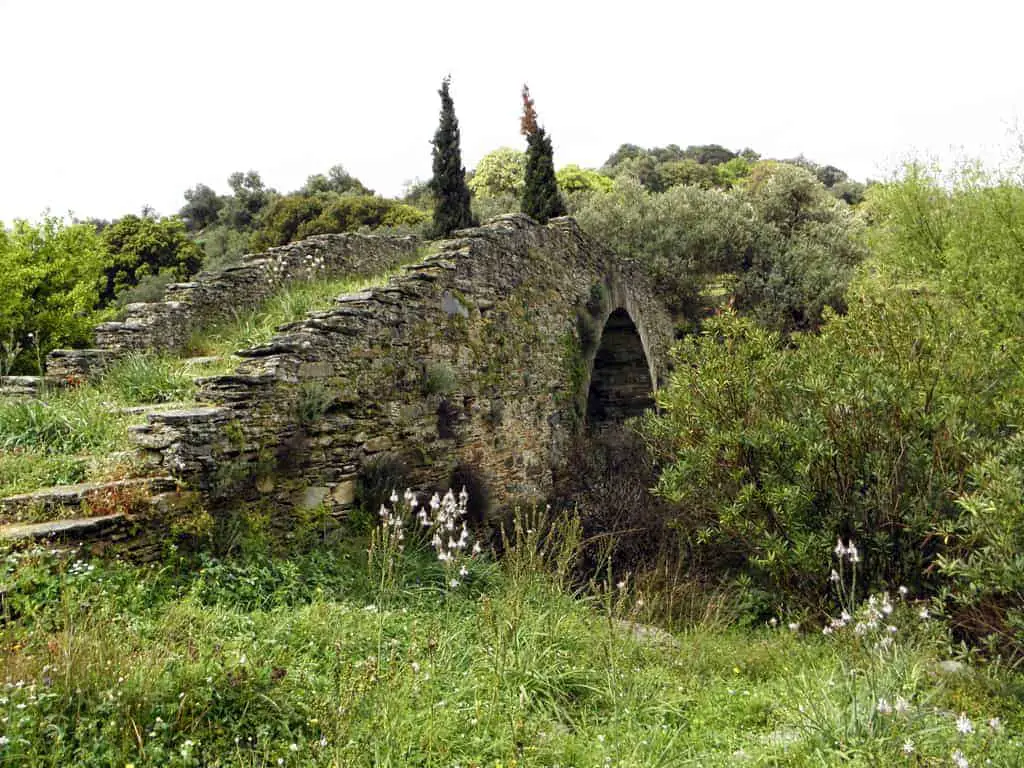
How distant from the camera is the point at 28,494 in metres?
4.09

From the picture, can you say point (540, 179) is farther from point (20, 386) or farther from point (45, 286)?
point (20, 386)

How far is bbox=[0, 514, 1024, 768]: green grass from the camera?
8.58 feet

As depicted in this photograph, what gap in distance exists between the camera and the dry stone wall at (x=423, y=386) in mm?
4797

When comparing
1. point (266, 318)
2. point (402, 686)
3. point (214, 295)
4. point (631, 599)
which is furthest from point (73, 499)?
point (214, 295)

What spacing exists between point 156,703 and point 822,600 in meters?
4.94

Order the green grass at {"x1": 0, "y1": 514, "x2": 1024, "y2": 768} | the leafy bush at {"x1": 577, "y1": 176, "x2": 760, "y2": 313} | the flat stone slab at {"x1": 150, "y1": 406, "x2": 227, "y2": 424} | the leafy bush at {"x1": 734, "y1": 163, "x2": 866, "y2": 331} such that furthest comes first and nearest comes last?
the leafy bush at {"x1": 577, "y1": 176, "x2": 760, "y2": 313}
the leafy bush at {"x1": 734, "y1": 163, "x2": 866, "y2": 331}
the flat stone slab at {"x1": 150, "y1": 406, "x2": 227, "y2": 424}
the green grass at {"x1": 0, "y1": 514, "x2": 1024, "y2": 768}

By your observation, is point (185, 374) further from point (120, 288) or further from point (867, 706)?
point (120, 288)

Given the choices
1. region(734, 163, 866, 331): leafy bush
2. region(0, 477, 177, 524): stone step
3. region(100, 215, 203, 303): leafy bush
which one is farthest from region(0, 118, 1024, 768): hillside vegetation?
region(100, 215, 203, 303): leafy bush

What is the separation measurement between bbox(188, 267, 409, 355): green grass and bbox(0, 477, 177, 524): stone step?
2.86 meters

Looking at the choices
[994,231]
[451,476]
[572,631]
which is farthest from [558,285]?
[994,231]

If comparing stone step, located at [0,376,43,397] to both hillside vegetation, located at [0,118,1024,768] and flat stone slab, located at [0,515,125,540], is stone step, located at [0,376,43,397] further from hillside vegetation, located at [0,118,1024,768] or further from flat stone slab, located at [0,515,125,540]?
flat stone slab, located at [0,515,125,540]

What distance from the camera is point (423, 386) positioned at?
6.76 meters

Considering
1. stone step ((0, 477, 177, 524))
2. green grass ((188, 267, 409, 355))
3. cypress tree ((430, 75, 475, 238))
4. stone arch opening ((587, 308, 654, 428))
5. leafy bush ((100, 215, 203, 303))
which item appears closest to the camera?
stone step ((0, 477, 177, 524))

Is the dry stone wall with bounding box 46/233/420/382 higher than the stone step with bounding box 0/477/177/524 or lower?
higher
